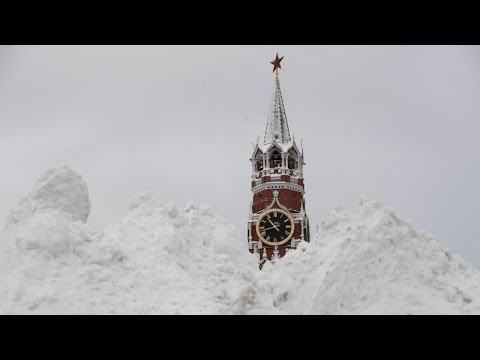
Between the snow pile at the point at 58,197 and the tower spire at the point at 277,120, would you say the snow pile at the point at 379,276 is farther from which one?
the tower spire at the point at 277,120

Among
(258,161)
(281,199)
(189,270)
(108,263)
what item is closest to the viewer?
(108,263)

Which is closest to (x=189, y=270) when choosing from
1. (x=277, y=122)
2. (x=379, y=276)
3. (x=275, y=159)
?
(x=379, y=276)

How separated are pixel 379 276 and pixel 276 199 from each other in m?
49.7

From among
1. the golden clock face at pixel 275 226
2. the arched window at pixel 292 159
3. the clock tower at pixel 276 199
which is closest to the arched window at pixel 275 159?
the clock tower at pixel 276 199

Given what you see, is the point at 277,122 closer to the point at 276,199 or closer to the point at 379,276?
the point at 276,199

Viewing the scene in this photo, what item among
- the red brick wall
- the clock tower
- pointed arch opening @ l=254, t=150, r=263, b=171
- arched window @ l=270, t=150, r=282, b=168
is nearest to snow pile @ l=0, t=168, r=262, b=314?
the clock tower

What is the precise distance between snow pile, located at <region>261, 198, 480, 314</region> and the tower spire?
52081 mm

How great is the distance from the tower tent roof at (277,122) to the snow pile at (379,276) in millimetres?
51941

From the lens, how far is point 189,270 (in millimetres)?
34375

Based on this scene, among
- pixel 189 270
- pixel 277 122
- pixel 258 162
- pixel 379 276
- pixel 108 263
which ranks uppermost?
pixel 277 122

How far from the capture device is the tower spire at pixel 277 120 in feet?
289

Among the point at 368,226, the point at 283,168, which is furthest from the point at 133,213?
the point at 283,168

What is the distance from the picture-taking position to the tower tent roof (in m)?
87.9
